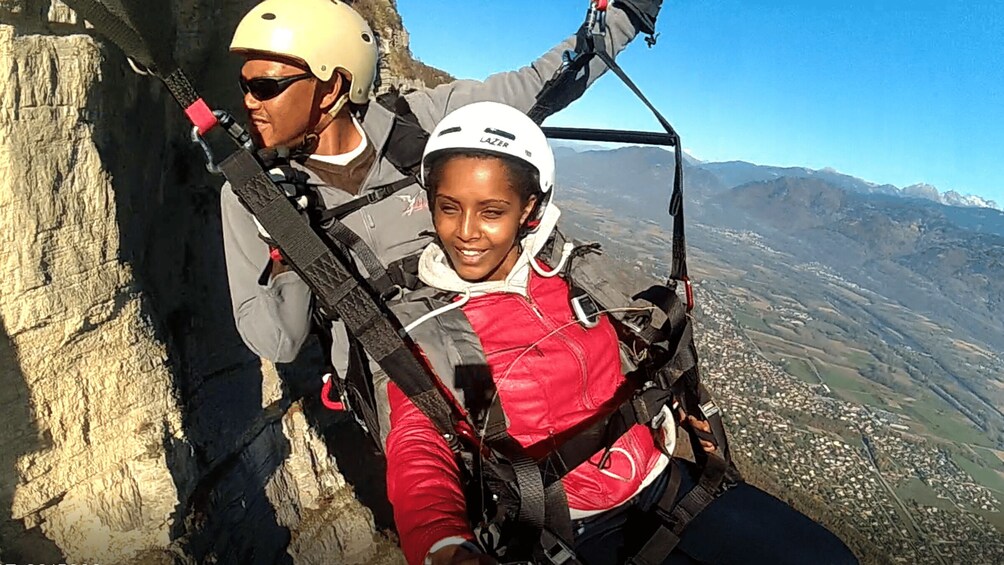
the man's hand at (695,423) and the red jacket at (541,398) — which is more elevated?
the red jacket at (541,398)

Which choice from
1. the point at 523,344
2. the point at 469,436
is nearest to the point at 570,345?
the point at 523,344

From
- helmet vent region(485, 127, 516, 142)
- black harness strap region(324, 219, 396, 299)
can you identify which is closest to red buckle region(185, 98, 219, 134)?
black harness strap region(324, 219, 396, 299)

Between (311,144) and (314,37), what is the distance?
56 centimetres

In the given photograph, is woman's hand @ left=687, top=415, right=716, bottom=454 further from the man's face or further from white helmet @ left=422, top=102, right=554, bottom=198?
the man's face

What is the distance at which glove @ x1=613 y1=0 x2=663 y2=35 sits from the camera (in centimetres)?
359

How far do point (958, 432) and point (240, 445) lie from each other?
8793 centimetres

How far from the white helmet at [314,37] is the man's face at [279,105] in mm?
66

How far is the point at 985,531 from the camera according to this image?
45.1m

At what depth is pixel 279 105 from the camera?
2803 mm

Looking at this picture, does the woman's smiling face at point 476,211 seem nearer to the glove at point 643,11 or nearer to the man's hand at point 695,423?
the man's hand at point 695,423

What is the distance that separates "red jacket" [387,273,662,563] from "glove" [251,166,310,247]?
0.91 meters

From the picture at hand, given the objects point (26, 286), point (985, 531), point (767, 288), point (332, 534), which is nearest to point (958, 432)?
point (985, 531)

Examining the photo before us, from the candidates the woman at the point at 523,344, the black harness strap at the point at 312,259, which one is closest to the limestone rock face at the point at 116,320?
the black harness strap at the point at 312,259

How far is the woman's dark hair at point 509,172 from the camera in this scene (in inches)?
88.4
